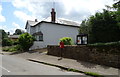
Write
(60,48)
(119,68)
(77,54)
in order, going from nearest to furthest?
(119,68) → (77,54) → (60,48)

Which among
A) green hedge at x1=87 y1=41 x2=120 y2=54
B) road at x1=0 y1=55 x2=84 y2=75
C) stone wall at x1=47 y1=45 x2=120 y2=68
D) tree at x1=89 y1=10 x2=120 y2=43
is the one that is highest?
tree at x1=89 y1=10 x2=120 y2=43

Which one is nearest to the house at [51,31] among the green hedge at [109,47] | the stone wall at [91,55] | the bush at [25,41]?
the bush at [25,41]

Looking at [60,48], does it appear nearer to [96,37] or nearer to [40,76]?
[96,37]

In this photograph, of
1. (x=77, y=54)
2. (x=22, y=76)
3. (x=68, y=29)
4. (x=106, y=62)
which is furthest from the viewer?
(x=68, y=29)

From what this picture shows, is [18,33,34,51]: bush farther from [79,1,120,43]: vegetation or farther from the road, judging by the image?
the road

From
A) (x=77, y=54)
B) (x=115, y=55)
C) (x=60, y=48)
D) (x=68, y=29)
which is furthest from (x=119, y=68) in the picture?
(x=68, y=29)

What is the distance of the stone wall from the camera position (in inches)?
473

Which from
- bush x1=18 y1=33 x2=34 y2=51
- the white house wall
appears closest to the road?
bush x1=18 y1=33 x2=34 y2=51

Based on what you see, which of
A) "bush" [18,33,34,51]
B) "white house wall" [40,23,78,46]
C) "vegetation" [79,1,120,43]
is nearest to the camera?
"vegetation" [79,1,120,43]

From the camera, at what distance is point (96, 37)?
1712 centimetres

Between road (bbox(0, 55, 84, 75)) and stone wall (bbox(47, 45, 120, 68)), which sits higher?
stone wall (bbox(47, 45, 120, 68))

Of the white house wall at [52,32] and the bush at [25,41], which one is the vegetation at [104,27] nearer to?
the bush at [25,41]

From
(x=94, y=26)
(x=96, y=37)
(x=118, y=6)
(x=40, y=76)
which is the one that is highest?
(x=118, y=6)

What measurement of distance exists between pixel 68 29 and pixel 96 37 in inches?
748
